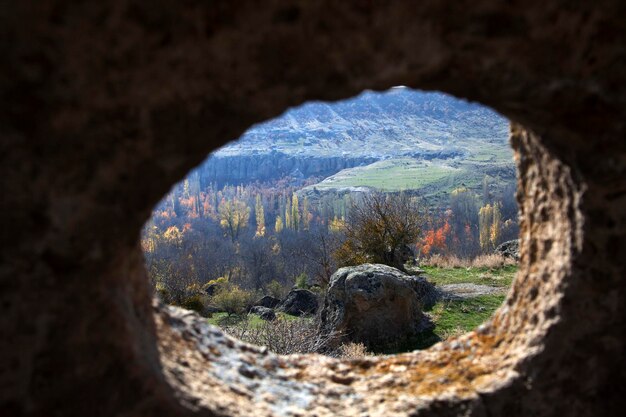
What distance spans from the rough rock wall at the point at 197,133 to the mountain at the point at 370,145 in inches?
4023

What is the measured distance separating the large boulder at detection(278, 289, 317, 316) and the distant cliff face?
328ft

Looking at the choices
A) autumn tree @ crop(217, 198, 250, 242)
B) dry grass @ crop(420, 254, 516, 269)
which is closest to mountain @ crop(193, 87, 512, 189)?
autumn tree @ crop(217, 198, 250, 242)

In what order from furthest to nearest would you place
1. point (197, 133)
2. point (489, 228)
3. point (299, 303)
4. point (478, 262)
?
point (489, 228)
point (478, 262)
point (299, 303)
point (197, 133)

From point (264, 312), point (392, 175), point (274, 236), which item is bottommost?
point (274, 236)

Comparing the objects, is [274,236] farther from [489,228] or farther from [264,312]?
[264,312]

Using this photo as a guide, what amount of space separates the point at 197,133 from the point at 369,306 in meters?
9.50

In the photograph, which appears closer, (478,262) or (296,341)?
(296,341)

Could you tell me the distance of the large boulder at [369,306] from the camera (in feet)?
36.0

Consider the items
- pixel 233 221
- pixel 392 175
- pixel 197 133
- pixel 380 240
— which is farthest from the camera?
pixel 392 175

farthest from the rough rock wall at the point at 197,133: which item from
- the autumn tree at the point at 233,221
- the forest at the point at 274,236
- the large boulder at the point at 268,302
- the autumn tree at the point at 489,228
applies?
the autumn tree at the point at 233,221

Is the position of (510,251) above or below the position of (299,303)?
above

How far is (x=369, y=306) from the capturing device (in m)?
11.0

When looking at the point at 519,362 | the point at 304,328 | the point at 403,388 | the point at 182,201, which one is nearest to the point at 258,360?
the point at 403,388

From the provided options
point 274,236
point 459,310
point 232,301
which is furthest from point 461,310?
point 274,236
